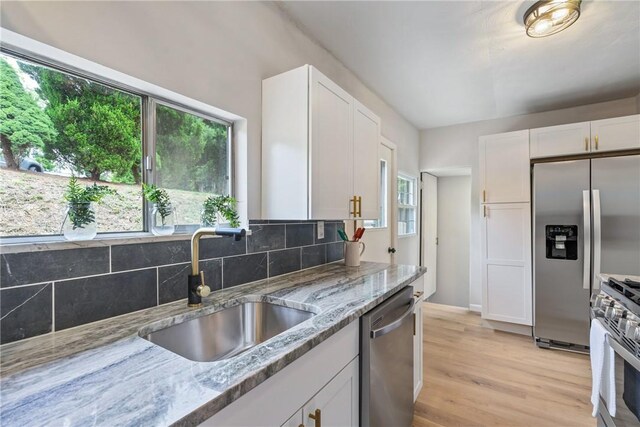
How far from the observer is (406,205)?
384cm

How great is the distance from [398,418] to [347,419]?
0.53m

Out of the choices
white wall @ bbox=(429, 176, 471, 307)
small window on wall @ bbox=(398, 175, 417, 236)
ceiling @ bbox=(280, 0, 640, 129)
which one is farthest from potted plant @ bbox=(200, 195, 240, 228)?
white wall @ bbox=(429, 176, 471, 307)

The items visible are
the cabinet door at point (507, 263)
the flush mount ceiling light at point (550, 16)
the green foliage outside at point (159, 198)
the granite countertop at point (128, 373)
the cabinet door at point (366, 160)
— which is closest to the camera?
the granite countertop at point (128, 373)

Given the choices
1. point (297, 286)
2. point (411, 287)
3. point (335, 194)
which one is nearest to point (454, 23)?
point (335, 194)

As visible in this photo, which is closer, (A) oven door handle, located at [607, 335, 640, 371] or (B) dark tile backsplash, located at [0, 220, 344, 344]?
(B) dark tile backsplash, located at [0, 220, 344, 344]

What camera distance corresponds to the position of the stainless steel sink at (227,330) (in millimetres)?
1052

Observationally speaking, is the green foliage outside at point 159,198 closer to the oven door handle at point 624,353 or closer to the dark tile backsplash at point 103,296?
the dark tile backsplash at point 103,296

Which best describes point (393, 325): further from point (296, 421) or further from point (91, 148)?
point (91, 148)

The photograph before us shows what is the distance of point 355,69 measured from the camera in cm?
253

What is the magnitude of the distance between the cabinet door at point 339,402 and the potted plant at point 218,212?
2.85 feet

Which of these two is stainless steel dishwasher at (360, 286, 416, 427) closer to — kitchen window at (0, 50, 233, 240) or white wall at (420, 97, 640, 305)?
kitchen window at (0, 50, 233, 240)

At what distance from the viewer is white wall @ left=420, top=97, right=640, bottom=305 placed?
310cm

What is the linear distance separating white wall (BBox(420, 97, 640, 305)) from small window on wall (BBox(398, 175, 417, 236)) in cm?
39

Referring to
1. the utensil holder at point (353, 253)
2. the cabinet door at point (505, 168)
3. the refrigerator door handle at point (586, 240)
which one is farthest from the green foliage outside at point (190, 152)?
the refrigerator door handle at point (586, 240)
